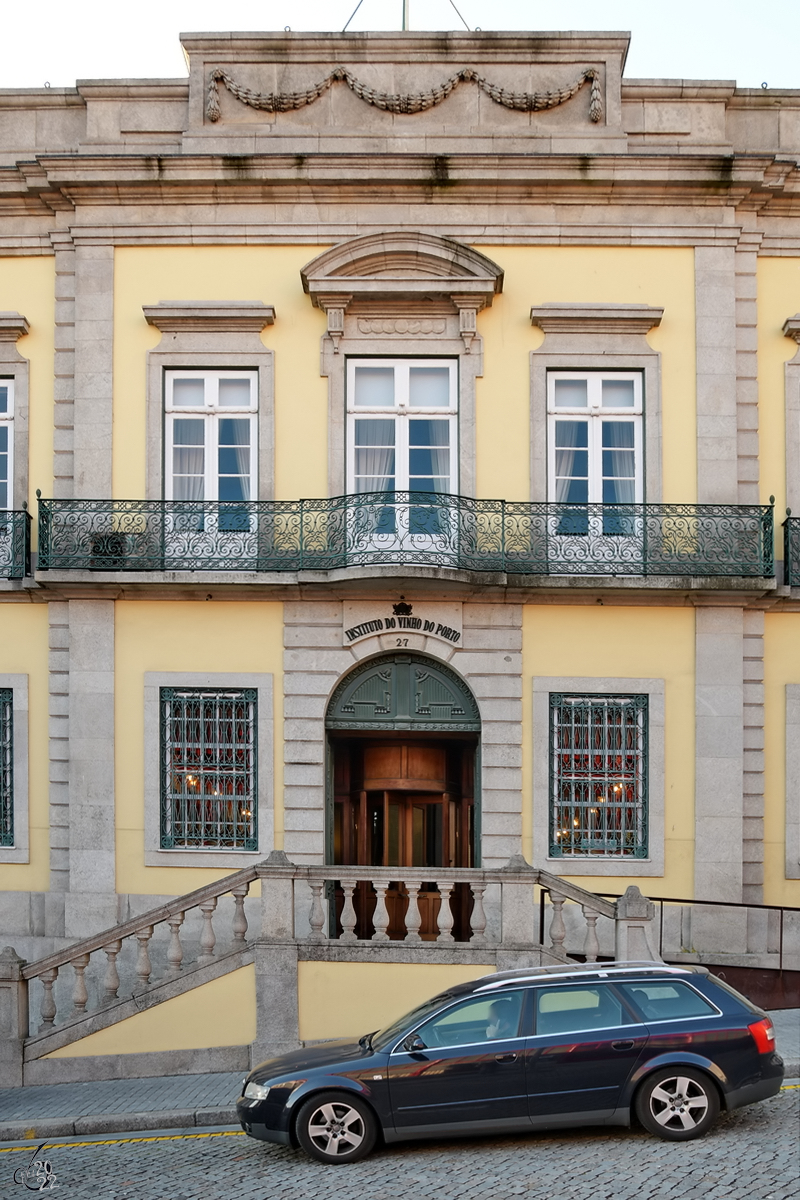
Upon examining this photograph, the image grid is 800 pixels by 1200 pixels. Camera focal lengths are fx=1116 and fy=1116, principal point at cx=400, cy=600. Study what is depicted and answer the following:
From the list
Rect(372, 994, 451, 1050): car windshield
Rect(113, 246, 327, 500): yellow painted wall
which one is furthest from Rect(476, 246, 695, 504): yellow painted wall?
Rect(372, 994, 451, 1050): car windshield

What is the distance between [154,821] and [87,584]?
334 centimetres

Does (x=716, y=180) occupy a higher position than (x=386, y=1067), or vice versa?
(x=716, y=180)

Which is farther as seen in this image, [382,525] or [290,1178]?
[382,525]

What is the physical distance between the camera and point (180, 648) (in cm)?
1539

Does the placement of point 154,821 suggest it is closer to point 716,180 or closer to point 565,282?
point 565,282

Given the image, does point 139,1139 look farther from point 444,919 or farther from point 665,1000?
point 665,1000

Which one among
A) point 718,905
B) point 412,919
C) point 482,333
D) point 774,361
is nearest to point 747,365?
point 774,361

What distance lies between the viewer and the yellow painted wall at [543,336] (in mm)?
15422

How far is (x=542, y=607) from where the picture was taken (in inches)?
603

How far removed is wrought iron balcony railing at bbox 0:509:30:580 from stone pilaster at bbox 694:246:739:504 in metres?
9.33

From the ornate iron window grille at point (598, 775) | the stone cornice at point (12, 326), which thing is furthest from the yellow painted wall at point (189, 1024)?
the stone cornice at point (12, 326)

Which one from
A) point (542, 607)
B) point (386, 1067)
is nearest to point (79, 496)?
point (542, 607)

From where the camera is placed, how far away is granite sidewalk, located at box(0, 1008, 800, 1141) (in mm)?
10109

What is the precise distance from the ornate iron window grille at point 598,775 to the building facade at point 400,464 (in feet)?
0.15
